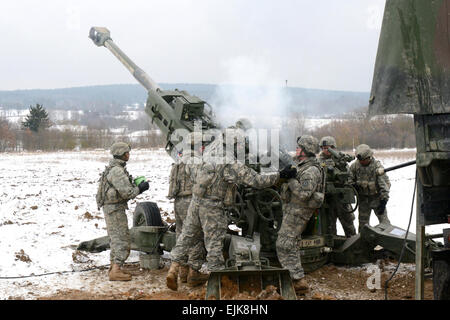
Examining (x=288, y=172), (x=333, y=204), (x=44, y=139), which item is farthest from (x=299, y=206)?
(x=44, y=139)

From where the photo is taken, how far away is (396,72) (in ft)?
12.6

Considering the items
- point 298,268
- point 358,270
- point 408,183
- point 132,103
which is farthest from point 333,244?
point 132,103

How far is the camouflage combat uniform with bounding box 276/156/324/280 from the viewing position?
19.2ft

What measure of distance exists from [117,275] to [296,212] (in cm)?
238

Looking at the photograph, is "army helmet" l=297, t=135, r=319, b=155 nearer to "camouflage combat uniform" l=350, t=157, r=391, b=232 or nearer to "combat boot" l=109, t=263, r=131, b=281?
"camouflage combat uniform" l=350, t=157, r=391, b=232

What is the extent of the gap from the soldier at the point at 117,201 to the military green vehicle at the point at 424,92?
11.9 ft

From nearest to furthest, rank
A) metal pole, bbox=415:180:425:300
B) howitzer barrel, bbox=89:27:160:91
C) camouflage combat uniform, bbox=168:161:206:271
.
→ metal pole, bbox=415:180:425:300
camouflage combat uniform, bbox=168:161:206:271
howitzer barrel, bbox=89:27:160:91

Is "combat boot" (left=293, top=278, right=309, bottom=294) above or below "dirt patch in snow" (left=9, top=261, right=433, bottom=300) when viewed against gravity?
above

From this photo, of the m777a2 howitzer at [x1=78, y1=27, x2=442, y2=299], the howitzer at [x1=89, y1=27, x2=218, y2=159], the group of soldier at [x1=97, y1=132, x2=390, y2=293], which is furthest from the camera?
the howitzer at [x1=89, y1=27, x2=218, y2=159]

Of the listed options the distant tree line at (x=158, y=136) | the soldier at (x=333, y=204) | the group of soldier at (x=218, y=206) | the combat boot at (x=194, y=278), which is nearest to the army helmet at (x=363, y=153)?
the soldier at (x=333, y=204)

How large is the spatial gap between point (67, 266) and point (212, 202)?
2532mm

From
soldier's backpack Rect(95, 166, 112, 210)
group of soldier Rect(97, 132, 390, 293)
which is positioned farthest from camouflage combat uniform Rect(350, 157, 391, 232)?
soldier's backpack Rect(95, 166, 112, 210)

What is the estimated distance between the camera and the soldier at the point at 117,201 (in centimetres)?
652
